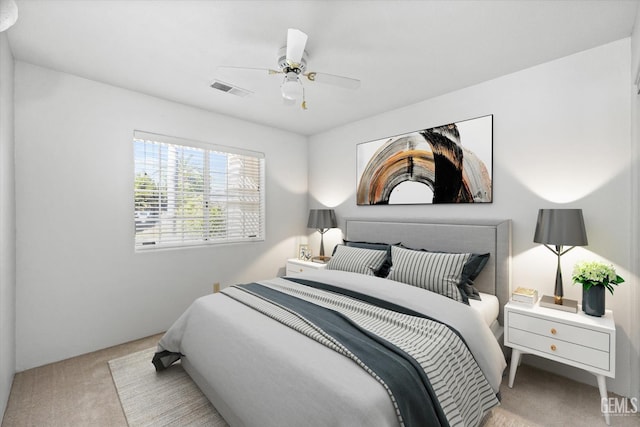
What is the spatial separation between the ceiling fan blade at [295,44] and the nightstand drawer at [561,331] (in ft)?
7.94

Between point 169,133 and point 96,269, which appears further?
point 169,133

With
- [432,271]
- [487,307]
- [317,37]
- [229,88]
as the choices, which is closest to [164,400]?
[432,271]

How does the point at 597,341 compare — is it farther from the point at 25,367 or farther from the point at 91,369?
the point at 25,367

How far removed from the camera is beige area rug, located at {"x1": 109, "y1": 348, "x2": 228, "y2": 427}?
187cm

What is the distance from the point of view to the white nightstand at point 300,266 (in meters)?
3.73

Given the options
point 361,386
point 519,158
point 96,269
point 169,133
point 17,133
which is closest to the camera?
point 361,386

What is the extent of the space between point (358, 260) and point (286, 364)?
1.71 meters

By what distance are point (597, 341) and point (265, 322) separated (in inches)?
83.9

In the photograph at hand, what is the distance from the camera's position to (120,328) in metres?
2.92

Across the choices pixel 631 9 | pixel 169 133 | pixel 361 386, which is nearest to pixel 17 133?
pixel 169 133

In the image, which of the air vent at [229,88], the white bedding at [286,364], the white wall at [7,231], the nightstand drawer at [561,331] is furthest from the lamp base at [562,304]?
the white wall at [7,231]

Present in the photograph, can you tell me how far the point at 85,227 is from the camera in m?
2.71

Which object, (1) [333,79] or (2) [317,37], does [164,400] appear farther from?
(2) [317,37]

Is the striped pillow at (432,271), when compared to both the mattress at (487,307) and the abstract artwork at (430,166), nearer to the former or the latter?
the mattress at (487,307)
